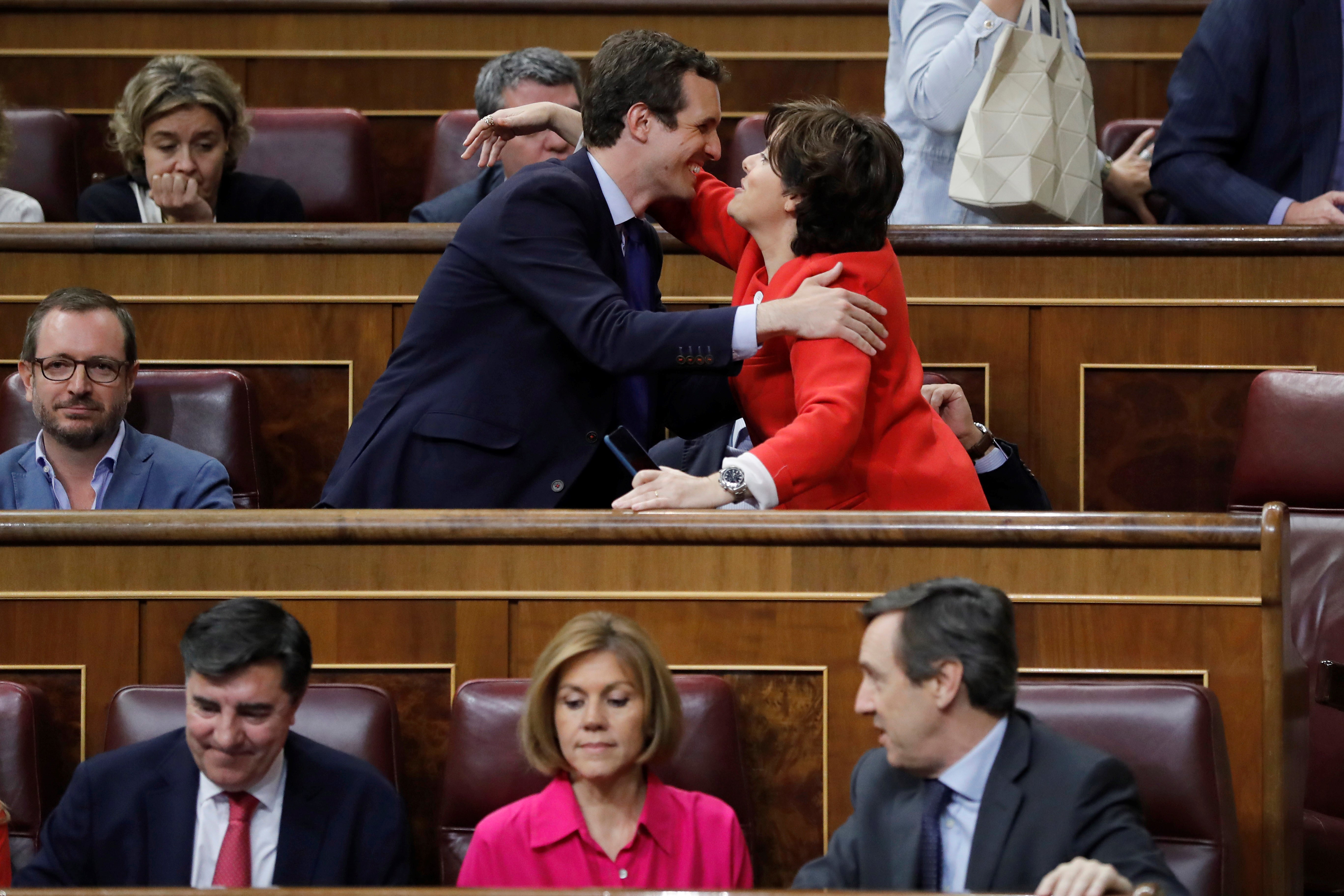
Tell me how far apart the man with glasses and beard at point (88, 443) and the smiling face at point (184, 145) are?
1.87ft

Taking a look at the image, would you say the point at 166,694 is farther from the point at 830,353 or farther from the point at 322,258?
the point at 322,258

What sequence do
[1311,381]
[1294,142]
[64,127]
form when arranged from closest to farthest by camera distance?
[1311,381], [1294,142], [64,127]

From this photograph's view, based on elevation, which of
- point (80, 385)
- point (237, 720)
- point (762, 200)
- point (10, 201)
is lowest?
point (237, 720)

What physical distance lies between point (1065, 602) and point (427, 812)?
612 mm

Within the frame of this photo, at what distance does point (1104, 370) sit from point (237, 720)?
3.99ft

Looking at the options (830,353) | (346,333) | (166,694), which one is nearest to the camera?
(166,694)

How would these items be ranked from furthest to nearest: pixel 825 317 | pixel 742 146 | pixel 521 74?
pixel 742 146, pixel 521 74, pixel 825 317

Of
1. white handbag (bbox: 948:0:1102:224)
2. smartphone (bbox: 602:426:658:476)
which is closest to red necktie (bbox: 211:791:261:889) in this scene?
smartphone (bbox: 602:426:658:476)

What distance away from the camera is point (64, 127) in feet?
9.31

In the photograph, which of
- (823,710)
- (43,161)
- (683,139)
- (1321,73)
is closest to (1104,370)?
(1321,73)

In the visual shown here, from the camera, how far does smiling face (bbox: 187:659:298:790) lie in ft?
4.45

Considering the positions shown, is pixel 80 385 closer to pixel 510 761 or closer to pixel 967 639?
pixel 510 761

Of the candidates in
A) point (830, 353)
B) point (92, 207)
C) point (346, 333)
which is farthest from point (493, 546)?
point (92, 207)

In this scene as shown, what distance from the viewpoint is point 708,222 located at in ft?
6.15
